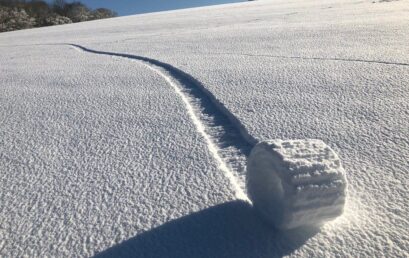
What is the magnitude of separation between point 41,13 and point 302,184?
54.4 feet

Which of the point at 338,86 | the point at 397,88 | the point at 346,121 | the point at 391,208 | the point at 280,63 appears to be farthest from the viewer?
the point at 280,63

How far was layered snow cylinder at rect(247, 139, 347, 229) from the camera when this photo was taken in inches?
Result: 31.0

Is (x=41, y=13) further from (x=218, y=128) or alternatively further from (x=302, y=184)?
(x=302, y=184)

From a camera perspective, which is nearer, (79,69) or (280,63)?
(280,63)

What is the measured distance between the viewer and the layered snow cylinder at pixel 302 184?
79 cm

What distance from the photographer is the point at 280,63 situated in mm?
2262

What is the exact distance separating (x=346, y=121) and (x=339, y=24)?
267 cm

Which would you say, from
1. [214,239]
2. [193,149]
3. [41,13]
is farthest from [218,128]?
[41,13]

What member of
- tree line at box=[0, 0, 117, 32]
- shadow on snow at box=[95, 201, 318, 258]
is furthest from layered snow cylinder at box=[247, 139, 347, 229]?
tree line at box=[0, 0, 117, 32]

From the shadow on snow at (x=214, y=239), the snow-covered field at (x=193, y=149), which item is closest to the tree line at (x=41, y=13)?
the snow-covered field at (x=193, y=149)

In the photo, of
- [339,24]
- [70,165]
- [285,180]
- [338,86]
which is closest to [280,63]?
[338,86]

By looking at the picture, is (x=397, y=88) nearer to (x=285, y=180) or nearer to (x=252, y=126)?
(x=252, y=126)

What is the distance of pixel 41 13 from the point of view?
50.6 ft

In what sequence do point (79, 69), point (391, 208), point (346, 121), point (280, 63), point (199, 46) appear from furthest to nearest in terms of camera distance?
point (199, 46) → point (79, 69) → point (280, 63) → point (346, 121) → point (391, 208)
